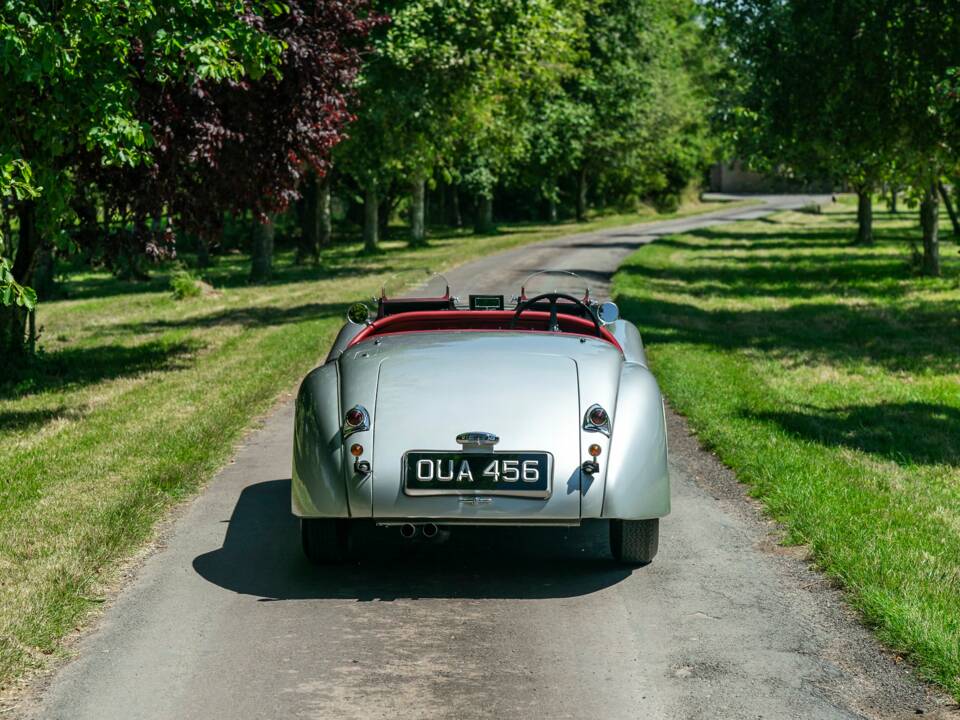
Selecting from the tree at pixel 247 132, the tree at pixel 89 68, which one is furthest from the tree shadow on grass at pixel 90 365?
the tree at pixel 89 68

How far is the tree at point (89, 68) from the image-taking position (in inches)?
397

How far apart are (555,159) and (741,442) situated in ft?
141

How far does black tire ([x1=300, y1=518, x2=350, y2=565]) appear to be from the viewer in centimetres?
648

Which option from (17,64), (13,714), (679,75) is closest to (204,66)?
(17,64)

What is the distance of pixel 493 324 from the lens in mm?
7742

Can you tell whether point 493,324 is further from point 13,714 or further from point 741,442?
point 13,714

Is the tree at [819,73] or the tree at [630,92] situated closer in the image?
the tree at [819,73]

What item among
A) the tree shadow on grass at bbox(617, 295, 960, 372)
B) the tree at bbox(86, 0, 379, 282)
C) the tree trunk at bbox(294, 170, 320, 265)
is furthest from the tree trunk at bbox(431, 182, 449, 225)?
the tree at bbox(86, 0, 379, 282)

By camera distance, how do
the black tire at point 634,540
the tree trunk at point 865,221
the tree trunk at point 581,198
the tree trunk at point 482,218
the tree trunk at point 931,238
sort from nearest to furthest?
the black tire at point 634,540, the tree trunk at point 931,238, the tree trunk at point 865,221, the tree trunk at point 482,218, the tree trunk at point 581,198

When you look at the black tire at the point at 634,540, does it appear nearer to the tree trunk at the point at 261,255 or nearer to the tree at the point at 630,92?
the tree trunk at the point at 261,255

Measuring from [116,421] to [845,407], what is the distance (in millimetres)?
6756

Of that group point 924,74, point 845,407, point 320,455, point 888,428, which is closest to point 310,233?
point 924,74

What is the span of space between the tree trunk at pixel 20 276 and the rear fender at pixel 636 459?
9630mm

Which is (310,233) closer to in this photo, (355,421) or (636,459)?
(355,421)
